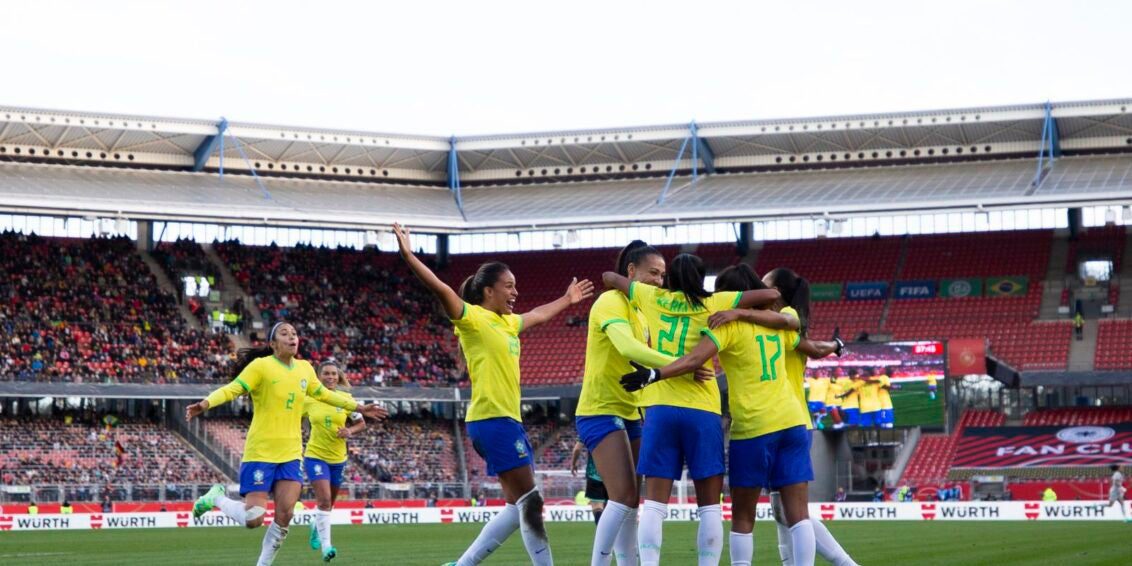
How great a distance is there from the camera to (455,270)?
203 ft

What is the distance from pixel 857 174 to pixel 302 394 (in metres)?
43.5

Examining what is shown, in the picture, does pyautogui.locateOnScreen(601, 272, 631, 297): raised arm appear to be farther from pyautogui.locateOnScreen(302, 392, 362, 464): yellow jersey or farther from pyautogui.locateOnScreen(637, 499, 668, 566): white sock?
pyautogui.locateOnScreen(302, 392, 362, 464): yellow jersey

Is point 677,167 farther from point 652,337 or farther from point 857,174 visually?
point 652,337

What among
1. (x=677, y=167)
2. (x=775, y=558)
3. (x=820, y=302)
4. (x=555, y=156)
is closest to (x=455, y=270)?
(x=555, y=156)

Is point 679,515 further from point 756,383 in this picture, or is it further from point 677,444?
point 677,444

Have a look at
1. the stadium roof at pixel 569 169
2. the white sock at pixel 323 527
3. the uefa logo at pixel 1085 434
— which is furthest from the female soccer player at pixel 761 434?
the stadium roof at pixel 569 169

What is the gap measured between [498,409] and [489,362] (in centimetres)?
36

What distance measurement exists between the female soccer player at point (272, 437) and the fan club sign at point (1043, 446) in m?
36.1

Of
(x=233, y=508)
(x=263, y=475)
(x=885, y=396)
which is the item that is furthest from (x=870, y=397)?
(x=233, y=508)

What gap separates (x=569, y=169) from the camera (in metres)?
59.4

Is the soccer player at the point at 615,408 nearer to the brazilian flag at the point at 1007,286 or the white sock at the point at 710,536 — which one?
the white sock at the point at 710,536

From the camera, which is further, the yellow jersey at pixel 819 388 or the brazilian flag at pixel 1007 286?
the brazilian flag at pixel 1007 286

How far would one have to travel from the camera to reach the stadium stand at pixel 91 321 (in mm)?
49750

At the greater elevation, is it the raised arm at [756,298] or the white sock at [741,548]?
the raised arm at [756,298]
